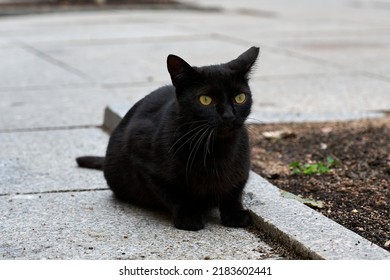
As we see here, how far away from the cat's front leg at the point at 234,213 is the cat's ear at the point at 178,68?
677mm

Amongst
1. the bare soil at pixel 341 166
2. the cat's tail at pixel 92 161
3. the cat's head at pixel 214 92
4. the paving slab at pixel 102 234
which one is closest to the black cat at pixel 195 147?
the cat's head at pixel 214 92

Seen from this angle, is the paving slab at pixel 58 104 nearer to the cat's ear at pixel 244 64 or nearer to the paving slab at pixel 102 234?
the paving slab at pixel 102 234

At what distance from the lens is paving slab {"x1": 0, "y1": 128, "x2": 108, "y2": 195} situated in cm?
470

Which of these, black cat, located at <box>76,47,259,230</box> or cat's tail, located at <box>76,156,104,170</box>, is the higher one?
black cat, located at <box>76,47,259,230</box>

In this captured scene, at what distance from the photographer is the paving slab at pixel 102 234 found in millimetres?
3539

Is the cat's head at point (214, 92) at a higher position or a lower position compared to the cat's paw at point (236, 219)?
higher

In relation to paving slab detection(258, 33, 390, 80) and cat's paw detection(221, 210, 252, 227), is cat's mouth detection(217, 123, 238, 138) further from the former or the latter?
paving slab detection(258, 33, 390, 80)

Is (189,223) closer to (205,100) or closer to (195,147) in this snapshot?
(195,147)

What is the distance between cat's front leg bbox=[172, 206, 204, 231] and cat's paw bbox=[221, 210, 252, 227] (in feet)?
0.40

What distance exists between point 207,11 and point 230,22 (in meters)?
2.70

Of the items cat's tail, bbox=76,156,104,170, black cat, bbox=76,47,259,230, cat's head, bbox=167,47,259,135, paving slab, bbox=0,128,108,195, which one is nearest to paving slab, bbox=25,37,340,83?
paving slab, bbox=0,128,108,195

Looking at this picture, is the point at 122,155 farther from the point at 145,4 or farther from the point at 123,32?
the point at 145,4

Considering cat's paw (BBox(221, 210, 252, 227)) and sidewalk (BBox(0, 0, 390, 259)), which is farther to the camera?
cat's paw (BBox(221, 210, 252, 227))
